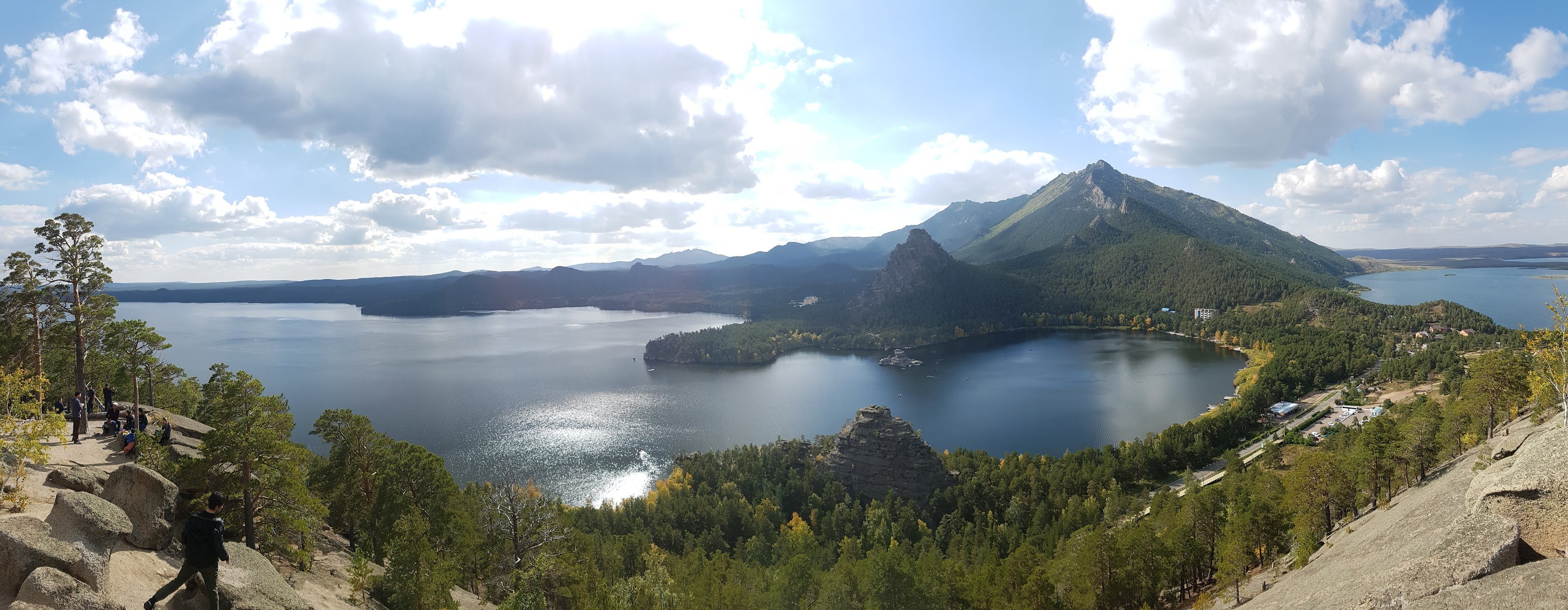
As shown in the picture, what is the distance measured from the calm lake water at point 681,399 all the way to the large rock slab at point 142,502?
210 feet

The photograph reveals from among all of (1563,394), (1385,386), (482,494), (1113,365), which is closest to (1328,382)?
(1385,386)

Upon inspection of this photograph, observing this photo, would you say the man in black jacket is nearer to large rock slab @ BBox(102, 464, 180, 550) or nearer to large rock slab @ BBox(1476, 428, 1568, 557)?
large rock slab @ BBox(102, 464, 180, 550)

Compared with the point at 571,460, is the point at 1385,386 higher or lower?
higher

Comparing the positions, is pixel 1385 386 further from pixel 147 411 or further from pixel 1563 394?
pixel 147 411

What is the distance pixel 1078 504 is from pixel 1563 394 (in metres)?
43.6

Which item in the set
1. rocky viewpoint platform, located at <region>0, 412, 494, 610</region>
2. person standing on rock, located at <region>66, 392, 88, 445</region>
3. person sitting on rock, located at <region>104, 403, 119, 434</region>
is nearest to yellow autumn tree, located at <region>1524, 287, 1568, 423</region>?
rocky viewpoint platform, located at <region>0, 412, 494, 610</region>

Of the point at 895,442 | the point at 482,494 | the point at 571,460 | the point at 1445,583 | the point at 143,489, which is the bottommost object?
the point at 571,460

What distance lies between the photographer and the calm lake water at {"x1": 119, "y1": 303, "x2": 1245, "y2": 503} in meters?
98.8

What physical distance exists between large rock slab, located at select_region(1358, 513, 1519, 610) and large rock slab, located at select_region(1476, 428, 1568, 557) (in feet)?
2.57

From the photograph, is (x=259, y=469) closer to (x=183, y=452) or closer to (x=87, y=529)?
(x=183, y=452)

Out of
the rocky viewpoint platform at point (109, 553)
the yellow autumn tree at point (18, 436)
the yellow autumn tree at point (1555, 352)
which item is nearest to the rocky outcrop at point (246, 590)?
the rocky viewpoint platform at point (109, 553)

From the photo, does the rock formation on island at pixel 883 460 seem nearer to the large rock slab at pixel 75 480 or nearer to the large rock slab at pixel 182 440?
the large rock slab at pixel 182 440

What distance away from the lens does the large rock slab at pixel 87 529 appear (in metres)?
15.4

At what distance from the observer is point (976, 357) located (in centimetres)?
18662
